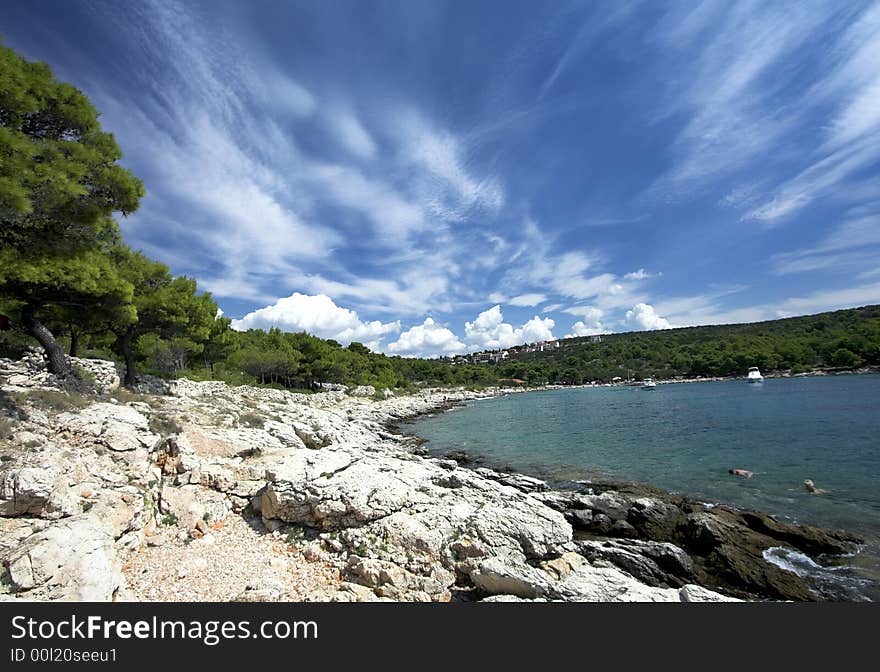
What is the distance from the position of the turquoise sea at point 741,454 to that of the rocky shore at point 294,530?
1.66 m

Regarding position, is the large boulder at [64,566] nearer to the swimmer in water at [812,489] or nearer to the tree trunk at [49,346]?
the tree trunk at [49,346]

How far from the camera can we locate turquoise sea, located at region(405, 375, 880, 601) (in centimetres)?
1177

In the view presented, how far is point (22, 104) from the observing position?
28.3 ft

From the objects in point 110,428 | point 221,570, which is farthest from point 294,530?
point 110,428

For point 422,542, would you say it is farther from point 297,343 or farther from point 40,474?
point 297,343

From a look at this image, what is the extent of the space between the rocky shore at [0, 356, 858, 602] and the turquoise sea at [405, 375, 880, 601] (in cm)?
166

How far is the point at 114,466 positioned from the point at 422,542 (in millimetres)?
7369

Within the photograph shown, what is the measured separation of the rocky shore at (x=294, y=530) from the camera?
6.21 meters

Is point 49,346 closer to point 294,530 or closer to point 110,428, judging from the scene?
point 110,428

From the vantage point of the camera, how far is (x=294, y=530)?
8445 millimetres

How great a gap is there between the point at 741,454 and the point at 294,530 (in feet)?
74.1

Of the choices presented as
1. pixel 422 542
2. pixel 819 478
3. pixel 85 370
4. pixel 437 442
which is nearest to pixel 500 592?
pixel 422 542

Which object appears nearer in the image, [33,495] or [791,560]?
[33,495]

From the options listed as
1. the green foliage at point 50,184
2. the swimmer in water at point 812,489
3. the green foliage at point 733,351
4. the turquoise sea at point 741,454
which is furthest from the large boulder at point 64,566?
the green foliage at point 733,351
